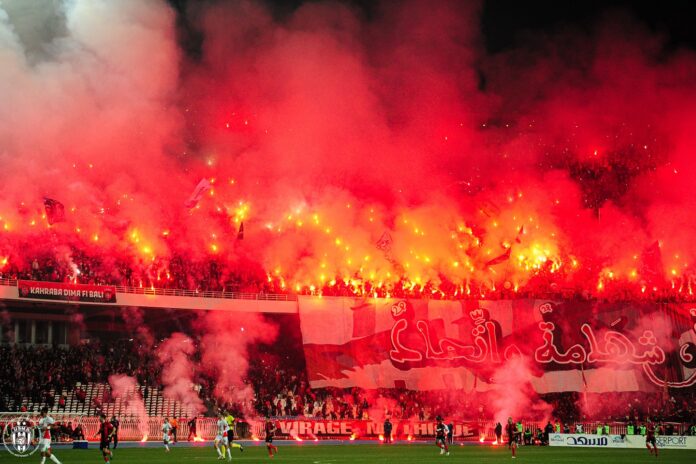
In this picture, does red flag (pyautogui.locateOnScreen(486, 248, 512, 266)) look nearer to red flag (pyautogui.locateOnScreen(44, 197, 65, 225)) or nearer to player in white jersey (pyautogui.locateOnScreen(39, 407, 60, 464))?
red flag (pyautogui.locateOnScreen(44, 197, 65, 225))

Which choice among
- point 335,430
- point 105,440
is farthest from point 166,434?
point 335,430

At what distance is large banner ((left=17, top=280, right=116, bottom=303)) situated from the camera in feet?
122

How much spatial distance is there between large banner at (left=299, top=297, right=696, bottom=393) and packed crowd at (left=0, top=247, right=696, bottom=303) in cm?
→ 146

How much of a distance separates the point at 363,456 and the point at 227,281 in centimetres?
1764

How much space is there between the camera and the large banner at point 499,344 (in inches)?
1670

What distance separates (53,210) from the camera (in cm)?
3906

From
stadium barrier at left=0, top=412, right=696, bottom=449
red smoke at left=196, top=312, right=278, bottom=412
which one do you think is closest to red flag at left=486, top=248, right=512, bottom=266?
stadium barrier at left=0, top=412, right=696, bottom=449

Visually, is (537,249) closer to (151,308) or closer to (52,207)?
(151,308)

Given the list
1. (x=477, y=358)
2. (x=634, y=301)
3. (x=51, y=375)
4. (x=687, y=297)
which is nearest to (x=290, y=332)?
(x=477, y=358)

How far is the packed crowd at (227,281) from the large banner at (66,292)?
0.99 m

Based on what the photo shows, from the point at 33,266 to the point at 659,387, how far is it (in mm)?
30251

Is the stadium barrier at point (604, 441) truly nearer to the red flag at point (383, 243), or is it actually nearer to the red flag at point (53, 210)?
the red flag at point (383, 243)

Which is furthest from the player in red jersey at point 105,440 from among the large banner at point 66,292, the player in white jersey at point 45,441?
the large banner at point 66,292

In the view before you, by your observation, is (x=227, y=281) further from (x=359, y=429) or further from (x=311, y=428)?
(x=359, y=429)
